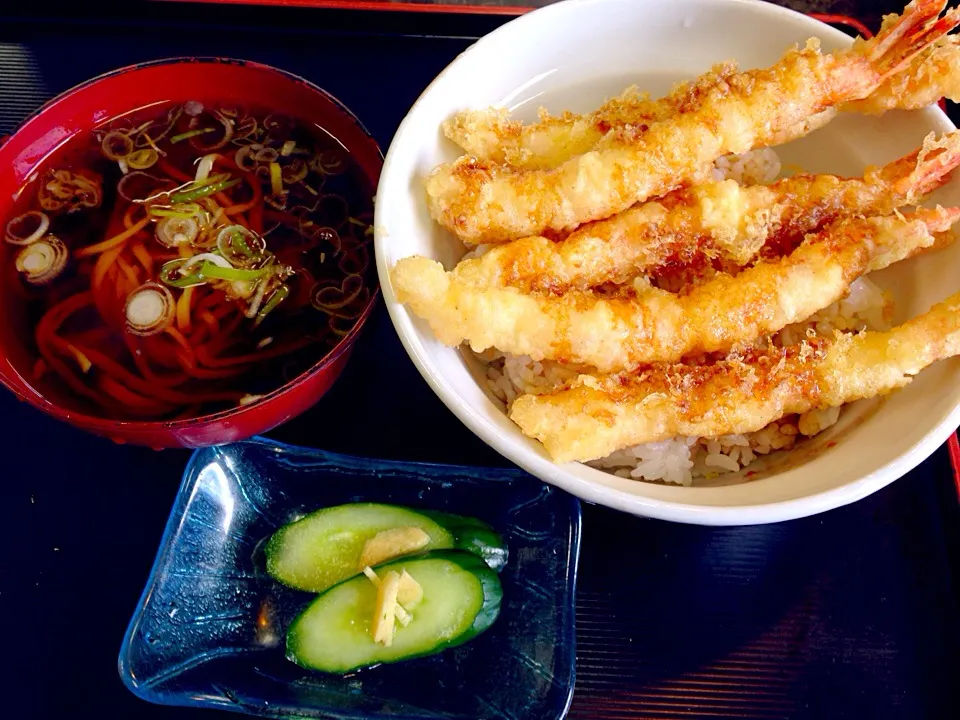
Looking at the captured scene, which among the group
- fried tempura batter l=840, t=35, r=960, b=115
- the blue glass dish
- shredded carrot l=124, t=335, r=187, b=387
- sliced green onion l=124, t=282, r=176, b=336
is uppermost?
fried tempura batter l=840, t=35, r=960, b=115

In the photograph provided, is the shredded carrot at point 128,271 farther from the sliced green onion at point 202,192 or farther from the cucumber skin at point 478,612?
the cucumber skin at point 478,612

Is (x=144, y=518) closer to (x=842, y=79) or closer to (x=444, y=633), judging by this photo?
(x=444, y=633)

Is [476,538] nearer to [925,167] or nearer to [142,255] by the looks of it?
[142,255]

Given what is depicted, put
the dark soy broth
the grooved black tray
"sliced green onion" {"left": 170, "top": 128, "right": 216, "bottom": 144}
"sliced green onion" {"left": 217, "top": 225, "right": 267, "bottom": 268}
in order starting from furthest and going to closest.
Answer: "sliced green onion" {"left": 170, "top": 128, "right": 216, "bottom": 144} < "sliced green onion" {"left": 217, "top": 225, "right": 267, "bottom": 268} < the dark soy broth < the grooved black tray

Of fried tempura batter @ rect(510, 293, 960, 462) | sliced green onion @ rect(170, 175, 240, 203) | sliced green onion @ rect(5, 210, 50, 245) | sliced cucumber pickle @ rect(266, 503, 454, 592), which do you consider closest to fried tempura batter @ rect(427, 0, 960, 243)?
fried tempura batter @ rect(510, 293, 960, 462)

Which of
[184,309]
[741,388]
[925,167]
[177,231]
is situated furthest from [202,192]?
[925,167]

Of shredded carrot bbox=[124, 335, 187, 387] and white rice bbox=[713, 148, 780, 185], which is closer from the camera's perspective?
shredded carrot bbox=[124, 335, 187, 387]

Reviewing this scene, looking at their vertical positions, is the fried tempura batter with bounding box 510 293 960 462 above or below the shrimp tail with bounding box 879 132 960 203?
below

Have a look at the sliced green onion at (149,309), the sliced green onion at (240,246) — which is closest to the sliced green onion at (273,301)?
the sliced green onion at (240,246)

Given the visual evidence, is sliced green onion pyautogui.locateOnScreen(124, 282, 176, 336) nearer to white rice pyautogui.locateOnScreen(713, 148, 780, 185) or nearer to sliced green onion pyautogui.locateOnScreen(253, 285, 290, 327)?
sliced green onion pyautogui.locateOnScreen(253, 285, 290, 327)
